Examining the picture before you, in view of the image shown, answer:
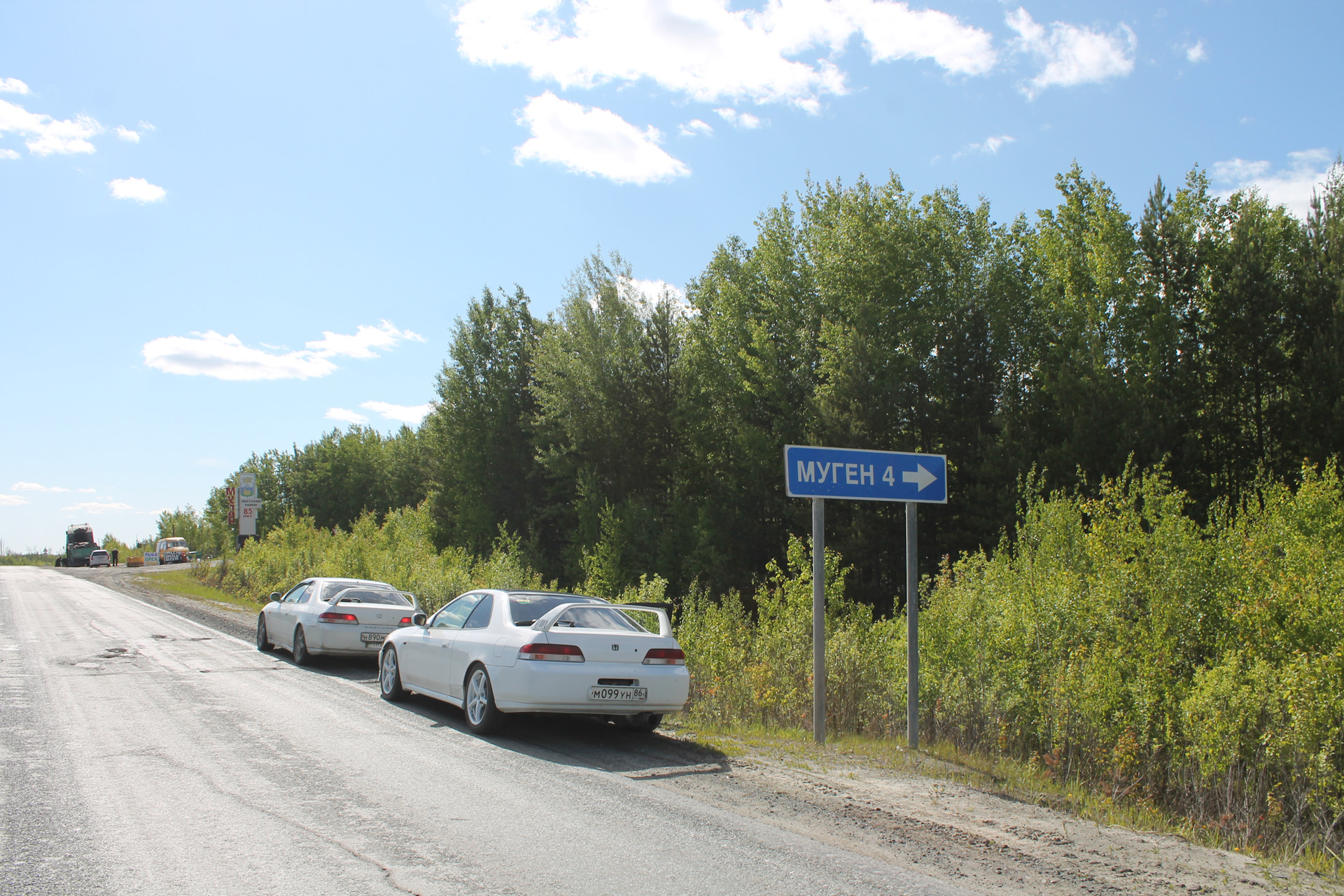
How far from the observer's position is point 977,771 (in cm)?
726

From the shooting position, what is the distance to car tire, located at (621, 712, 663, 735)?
9.10m

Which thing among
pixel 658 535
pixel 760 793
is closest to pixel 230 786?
pixel 760 793

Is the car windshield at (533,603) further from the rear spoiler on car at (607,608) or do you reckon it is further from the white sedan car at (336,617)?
the white sedan car at (336,617)

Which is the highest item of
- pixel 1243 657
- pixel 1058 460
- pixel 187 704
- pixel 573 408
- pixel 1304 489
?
pixel 573 408

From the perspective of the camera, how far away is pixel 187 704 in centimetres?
991

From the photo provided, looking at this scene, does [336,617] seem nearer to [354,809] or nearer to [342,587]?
[342,587]

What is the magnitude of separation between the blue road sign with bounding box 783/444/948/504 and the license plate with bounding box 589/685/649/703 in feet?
7.89

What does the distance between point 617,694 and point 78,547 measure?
8730cm

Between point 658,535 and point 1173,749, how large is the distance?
30183 millimetres

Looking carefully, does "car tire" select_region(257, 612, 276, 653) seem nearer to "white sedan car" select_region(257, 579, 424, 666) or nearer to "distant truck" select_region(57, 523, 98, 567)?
"white sedan car" select_region(257, 579, 424, 666)

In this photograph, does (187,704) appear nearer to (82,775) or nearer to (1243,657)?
(82,775)

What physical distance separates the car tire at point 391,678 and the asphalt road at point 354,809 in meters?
0.25

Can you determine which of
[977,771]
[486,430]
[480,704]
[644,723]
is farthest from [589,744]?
[486,430]

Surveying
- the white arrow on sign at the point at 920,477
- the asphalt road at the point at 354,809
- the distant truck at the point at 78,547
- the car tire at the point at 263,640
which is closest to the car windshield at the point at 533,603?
the asphalt road at the point at 354,809
